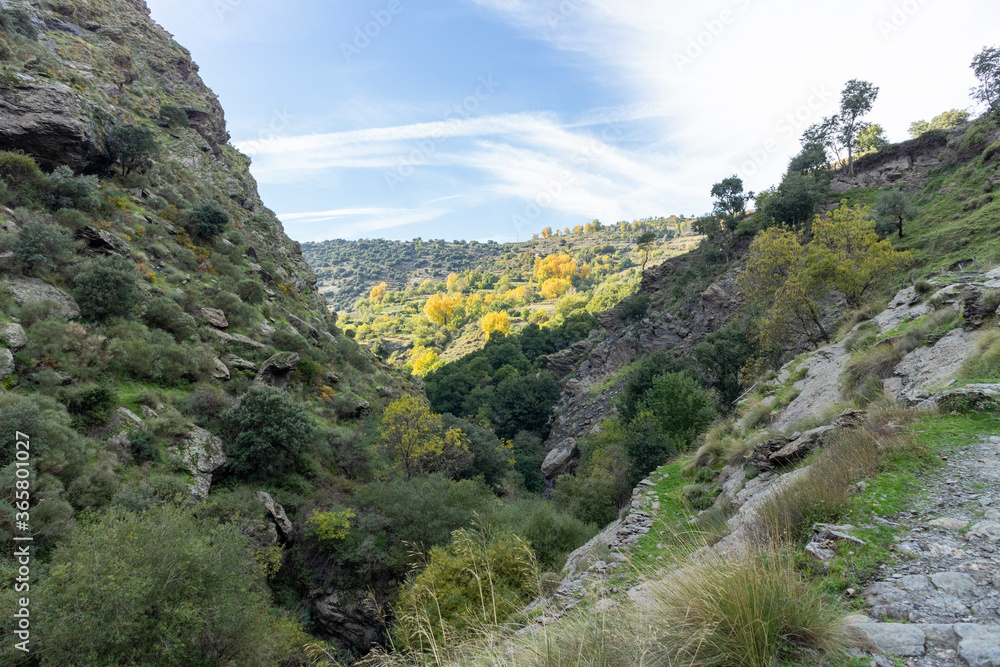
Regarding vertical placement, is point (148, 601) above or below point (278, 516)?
above

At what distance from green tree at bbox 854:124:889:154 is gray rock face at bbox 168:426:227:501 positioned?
6176 centimetres

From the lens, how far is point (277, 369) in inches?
822

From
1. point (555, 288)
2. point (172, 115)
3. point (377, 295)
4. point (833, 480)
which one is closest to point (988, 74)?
point (833, 480)

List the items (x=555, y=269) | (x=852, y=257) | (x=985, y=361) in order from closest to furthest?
(x=985, y=361)
(x=852, y=257)
(x=555, y=269)

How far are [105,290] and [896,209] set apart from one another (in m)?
44.7

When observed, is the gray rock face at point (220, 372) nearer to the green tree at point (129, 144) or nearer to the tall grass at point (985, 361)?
the green tree at point (129, 144)

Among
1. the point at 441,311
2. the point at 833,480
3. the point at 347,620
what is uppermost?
the point at 441,311

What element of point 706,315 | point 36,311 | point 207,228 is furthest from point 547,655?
point 706,315

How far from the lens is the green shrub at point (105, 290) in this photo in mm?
15125

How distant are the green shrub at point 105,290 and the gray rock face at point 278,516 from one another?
938cm

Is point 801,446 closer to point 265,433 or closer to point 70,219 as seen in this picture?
point 265,433

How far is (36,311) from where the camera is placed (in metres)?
13.5

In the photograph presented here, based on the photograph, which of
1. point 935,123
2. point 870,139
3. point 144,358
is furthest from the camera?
point 935,123

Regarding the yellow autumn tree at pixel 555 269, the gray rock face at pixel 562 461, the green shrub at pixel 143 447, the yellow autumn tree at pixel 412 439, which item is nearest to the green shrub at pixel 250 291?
the yellow autumn tree at pixel 412 439
